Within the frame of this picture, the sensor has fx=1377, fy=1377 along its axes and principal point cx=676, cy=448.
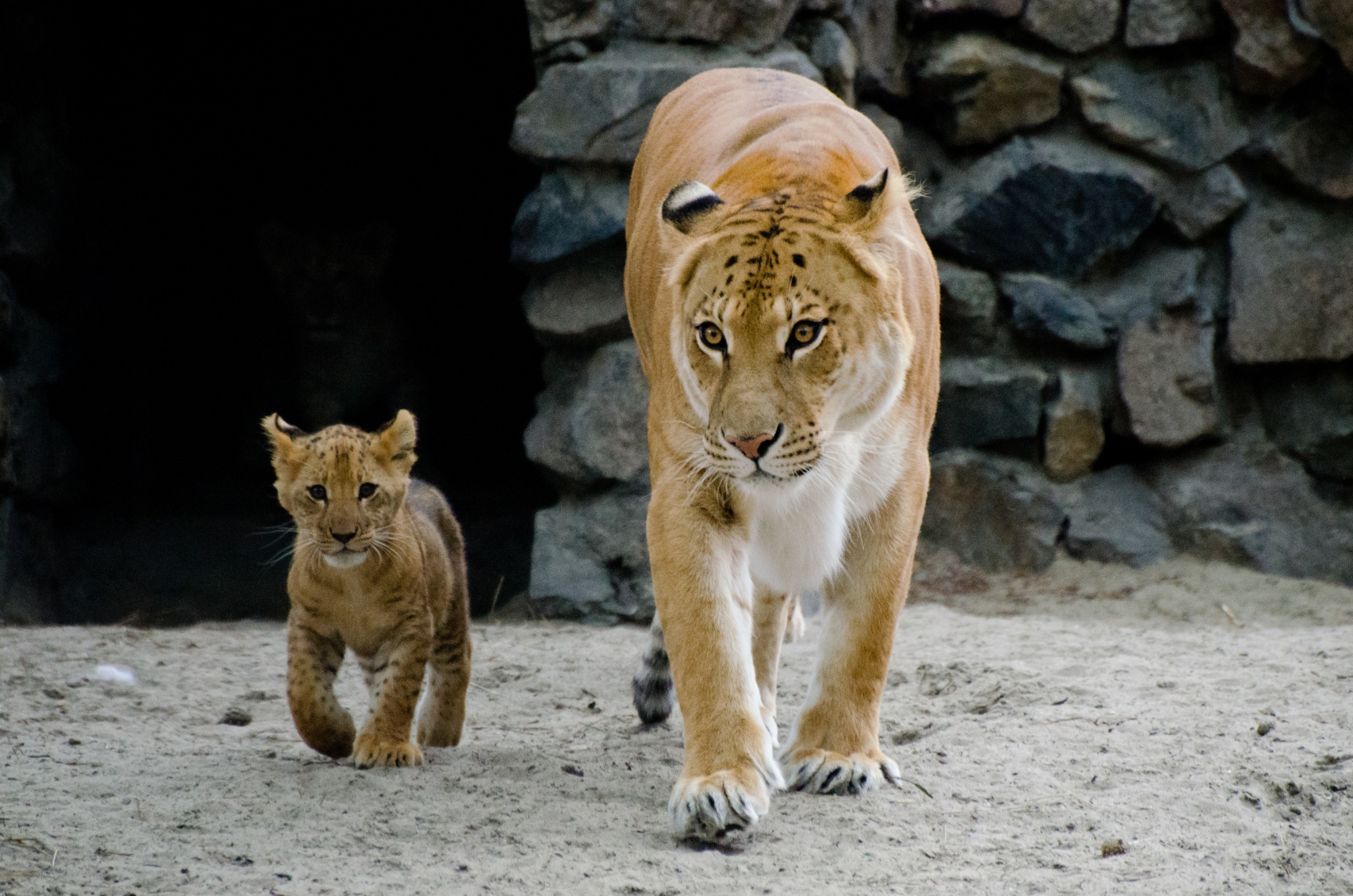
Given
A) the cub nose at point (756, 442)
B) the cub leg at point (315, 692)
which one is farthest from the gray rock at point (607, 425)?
the cub nose at point (756, 442)

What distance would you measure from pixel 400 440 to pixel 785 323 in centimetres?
123

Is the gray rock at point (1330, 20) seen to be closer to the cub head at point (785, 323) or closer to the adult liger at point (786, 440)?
the adult liger at point (786, 440)

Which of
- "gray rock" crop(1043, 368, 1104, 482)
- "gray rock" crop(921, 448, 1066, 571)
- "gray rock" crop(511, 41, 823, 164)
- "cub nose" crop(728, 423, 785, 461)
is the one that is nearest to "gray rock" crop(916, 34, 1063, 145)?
"gray rock" crop(511, 41, 823, 164)

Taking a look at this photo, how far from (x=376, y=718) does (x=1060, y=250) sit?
4.31 meters

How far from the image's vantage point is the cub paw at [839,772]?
337cm

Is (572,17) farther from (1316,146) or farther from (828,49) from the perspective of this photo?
(1316,146)

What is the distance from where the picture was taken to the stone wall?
248 inches

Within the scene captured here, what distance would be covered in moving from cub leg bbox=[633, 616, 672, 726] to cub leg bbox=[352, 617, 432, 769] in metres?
0.85

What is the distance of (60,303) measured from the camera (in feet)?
23.8

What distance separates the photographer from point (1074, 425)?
665cm

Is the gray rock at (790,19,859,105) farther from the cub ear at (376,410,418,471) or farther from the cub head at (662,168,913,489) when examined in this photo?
the cub ear at (376,410,418,471)

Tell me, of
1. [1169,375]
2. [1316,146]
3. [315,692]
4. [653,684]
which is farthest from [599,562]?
[1316,146]

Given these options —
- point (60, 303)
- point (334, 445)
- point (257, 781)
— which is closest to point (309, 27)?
point (60, 303)

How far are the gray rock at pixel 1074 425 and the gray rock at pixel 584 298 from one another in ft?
6.92
